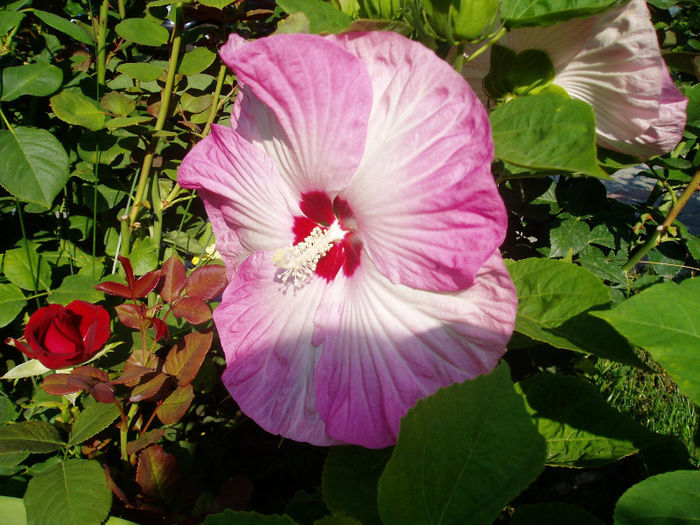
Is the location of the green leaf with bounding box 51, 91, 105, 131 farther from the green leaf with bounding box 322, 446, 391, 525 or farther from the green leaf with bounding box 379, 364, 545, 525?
the green leaf with bounding box 379, 364, 545, 525

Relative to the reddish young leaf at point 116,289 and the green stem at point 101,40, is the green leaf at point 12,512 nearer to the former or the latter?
the reddish young leaf at point 116,289

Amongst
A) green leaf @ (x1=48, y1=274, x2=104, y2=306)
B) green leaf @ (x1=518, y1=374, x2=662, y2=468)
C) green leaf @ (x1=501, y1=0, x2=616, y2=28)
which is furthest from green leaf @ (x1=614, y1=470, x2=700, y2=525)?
green leaf @ (x1=48, y1=274, x2=104, y2=306)

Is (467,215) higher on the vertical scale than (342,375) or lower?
higher

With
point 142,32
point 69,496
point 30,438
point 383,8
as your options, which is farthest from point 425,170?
point 142,32

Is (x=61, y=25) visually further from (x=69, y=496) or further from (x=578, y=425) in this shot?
(x=578, y=425)

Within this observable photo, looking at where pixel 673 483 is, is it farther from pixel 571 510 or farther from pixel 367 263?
pixel 367 263

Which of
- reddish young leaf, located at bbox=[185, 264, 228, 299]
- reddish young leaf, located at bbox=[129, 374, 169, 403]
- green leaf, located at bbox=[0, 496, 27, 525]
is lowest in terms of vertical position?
green leaf, located at bbox=[0, 496, 27, 525]

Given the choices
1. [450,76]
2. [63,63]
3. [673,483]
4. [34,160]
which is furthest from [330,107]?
[63,63]
